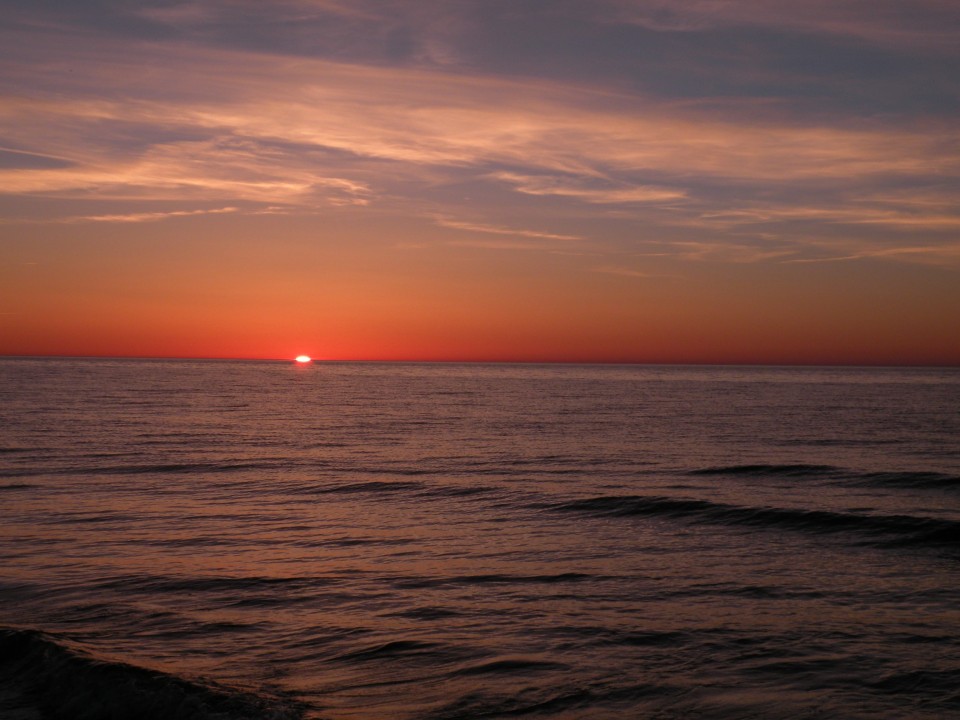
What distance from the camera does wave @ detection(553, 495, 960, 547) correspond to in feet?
63.8

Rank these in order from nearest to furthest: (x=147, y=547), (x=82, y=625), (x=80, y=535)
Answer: (x=82, y=625), (x=147, y=547), (x=80, y=535)

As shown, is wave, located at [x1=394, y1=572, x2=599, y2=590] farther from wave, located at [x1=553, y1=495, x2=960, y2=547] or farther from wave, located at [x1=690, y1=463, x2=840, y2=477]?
wave, located at [x1=690, y1=463, x2=840, y2=477]

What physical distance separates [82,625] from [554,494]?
15.5 m

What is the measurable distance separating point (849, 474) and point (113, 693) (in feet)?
86.6

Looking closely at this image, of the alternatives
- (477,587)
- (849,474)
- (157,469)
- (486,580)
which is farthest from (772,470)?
(157,469)

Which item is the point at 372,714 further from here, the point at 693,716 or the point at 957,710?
the point at 957,710

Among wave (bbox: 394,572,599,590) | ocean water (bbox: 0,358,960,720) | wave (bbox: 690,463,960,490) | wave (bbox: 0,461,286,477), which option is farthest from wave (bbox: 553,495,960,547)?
wave (bbox: 0,461,286,477)

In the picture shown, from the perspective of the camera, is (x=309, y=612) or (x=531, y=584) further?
(x=531, y=584)

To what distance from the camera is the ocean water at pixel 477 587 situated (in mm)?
9867

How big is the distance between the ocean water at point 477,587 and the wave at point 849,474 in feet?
0.53

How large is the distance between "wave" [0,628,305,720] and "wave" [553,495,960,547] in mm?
14046

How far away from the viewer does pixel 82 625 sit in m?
12.3

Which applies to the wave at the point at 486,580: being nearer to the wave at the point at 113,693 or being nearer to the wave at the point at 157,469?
the wave at the point at 113,693

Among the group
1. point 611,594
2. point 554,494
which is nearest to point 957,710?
point 611,594
